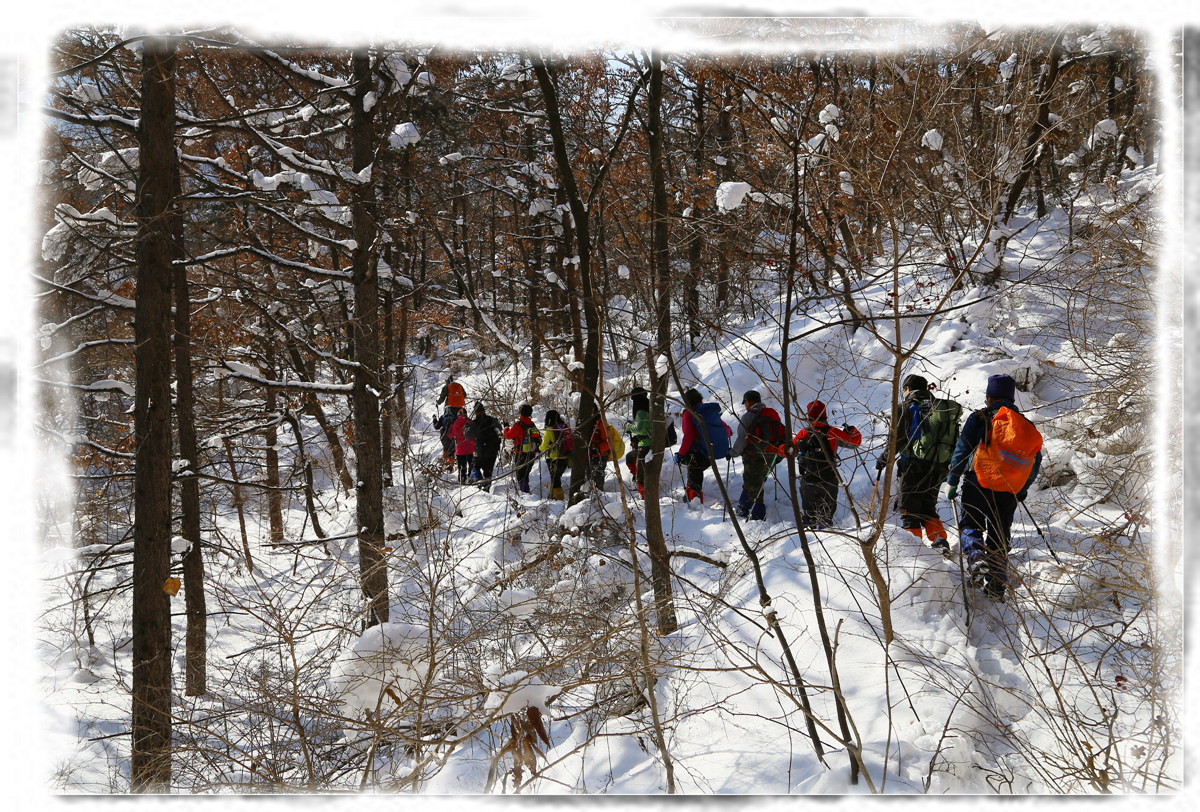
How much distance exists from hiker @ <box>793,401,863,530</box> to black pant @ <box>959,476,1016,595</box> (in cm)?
86

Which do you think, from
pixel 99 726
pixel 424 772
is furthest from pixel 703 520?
pixel 99 726

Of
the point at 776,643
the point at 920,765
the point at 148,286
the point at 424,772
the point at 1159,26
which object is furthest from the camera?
the point at 148,286

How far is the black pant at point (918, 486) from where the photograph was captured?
5.52 m

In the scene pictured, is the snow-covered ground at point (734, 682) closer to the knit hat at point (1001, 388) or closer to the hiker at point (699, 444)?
the knit hat at point (1001, 388)

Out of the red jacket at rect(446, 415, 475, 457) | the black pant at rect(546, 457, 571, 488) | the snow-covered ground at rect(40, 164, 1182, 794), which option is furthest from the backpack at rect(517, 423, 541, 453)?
the snow-covered ground at rect(40, 164, 1182, 794)

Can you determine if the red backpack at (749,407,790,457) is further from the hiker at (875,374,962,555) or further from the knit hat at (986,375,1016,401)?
the knit hat at (986,375,1016,401)

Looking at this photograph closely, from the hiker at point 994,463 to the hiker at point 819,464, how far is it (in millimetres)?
814

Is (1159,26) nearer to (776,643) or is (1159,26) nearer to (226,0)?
(226,0)

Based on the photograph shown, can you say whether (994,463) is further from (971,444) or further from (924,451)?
(924,451)

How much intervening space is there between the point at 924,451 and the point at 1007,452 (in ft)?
2.70

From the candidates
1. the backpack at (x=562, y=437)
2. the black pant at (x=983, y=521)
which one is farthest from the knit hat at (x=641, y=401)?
the black pant at (x=983, y=521)

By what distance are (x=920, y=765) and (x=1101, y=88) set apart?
8.64 m

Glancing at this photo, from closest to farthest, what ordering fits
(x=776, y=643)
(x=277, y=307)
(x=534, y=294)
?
(x=776, y=643) < (x=277, y=307) < (x=534, y=294)

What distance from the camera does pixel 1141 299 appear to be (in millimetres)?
4590
